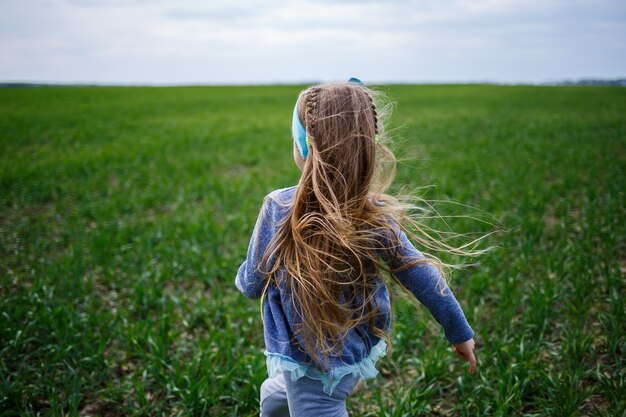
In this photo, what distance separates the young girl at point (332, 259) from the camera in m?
1.50

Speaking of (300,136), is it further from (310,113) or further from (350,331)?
(350,331)

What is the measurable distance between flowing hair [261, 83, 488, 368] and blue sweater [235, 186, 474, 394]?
1.3 inches

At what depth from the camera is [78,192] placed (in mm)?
7684

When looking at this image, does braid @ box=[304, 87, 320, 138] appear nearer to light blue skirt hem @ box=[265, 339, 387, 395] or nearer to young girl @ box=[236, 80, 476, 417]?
young girl @ box=[236, 80, 476, 417]

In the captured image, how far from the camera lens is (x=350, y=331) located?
168 cm

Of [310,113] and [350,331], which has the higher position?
[310,113]

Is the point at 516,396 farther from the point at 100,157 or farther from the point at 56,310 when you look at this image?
the point at 100,157

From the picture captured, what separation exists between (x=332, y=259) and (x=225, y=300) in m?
2.81

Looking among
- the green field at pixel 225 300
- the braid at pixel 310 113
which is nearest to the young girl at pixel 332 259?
the braid at pixel 310 113

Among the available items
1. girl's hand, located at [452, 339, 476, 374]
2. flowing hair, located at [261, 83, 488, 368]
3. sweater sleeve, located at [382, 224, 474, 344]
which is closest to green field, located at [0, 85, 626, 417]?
flowing hair, located at [261, 83, 488, 368]

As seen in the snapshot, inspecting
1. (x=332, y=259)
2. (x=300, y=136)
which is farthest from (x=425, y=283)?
(x=300, y=136)

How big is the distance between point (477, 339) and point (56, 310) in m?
3.35

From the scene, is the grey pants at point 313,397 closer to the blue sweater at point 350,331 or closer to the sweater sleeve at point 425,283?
the blue sweater at point 350,331

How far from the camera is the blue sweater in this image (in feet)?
5.09
